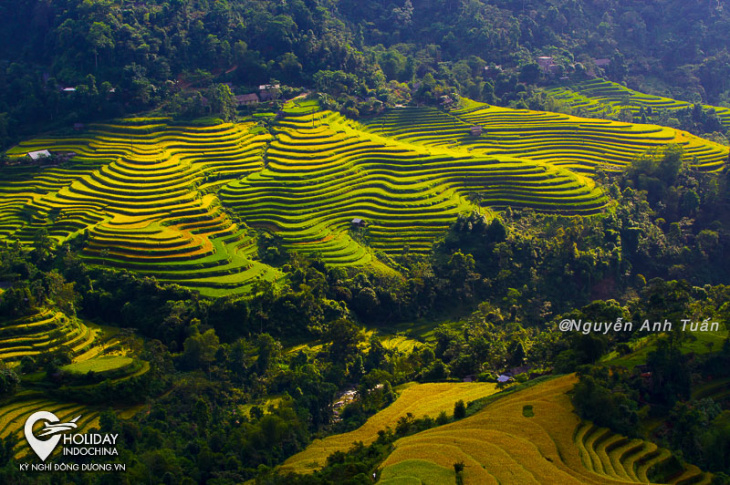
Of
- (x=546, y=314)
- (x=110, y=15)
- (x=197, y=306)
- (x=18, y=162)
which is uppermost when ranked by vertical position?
(x=110, y=15)

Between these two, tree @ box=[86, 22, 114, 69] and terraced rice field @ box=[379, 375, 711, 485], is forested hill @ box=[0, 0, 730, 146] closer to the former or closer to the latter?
tree @ box=[86, 22, 114, 69]

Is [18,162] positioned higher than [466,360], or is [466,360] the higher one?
[18,162]

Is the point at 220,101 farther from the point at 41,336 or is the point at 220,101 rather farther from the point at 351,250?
the point at 41,336

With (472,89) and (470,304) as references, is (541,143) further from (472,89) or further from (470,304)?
(470,304)

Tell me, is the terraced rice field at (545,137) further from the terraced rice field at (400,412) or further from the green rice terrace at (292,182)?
the terraced rice field at (400,412)

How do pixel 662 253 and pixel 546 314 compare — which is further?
pixel 662 253

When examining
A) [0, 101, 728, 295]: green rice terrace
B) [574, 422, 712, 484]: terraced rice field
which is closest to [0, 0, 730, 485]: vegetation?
[574, 422, 712, 484]: terraced rice field

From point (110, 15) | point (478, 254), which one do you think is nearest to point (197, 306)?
point (478, 254)

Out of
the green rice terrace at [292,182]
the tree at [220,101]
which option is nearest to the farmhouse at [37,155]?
the green rice terrace at [292,182]
